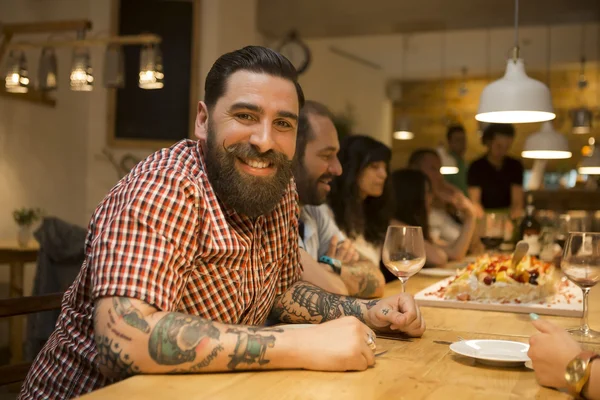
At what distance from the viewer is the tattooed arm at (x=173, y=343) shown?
119 cm

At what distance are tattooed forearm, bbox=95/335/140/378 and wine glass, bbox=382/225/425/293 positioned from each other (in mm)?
735

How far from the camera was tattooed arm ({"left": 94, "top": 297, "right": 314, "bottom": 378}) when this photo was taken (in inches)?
46.9

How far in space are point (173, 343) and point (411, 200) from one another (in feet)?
9.43

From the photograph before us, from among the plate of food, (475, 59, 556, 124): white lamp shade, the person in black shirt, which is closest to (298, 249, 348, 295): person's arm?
the plate of food

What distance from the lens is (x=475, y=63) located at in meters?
11.1

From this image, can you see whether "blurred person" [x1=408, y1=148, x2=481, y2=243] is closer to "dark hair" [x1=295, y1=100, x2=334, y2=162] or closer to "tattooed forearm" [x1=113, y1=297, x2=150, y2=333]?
"dark hair" [x1=295, y1=100, x2=334, y2=162]

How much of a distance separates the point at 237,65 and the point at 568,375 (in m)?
0.90

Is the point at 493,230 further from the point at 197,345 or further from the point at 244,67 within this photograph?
the point at 197,345

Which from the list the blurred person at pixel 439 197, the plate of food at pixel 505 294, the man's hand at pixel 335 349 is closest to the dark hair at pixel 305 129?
the plate of food at pixel 505 294

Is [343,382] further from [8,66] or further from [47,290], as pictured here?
[8,66]

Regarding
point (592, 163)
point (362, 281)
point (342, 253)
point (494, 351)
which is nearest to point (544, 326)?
point (494, 351)

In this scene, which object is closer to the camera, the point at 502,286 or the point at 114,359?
the point at 114,359

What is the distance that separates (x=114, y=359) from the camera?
1210 mm

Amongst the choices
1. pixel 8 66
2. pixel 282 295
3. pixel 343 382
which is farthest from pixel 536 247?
pixel 8 66
